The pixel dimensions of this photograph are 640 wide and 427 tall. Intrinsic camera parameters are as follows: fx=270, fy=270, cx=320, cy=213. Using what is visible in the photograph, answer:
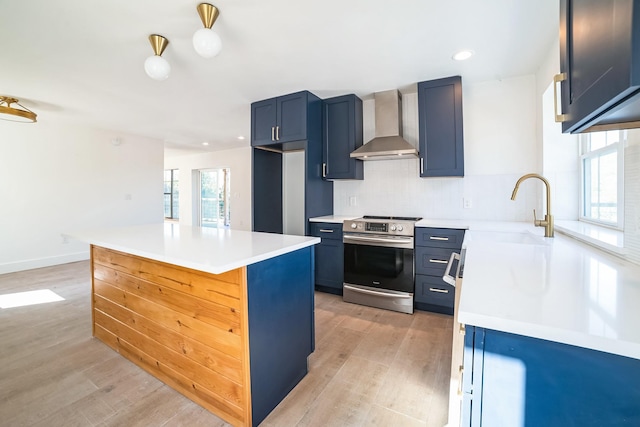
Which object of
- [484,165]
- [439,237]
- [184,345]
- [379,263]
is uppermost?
[484,165]

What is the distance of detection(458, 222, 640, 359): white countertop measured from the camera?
548mm

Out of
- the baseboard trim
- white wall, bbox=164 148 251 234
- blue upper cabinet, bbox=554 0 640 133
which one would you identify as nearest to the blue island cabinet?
blue upper cabinet, bbox=554 0 640 133

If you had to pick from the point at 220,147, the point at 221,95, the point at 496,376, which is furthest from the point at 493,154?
the point at 220,147

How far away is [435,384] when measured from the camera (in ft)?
5.60

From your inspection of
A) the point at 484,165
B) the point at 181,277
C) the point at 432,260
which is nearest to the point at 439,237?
the point at 432,260

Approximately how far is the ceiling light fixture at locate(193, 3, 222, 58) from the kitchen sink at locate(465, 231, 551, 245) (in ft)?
6.93

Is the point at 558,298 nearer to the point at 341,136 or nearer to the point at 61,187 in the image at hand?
the point at 341,136

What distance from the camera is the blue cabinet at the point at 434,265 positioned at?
2.64m

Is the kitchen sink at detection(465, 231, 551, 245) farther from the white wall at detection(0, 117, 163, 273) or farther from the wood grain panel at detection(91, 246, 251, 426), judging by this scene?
the white wall at detection(0, 117, 163, 273)

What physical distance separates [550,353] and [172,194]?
9.93 meters

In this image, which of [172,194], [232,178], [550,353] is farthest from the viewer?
[172,194]

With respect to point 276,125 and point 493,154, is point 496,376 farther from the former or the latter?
point 276,125

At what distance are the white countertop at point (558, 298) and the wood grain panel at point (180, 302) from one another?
3.54ft

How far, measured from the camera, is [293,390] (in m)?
1.67
